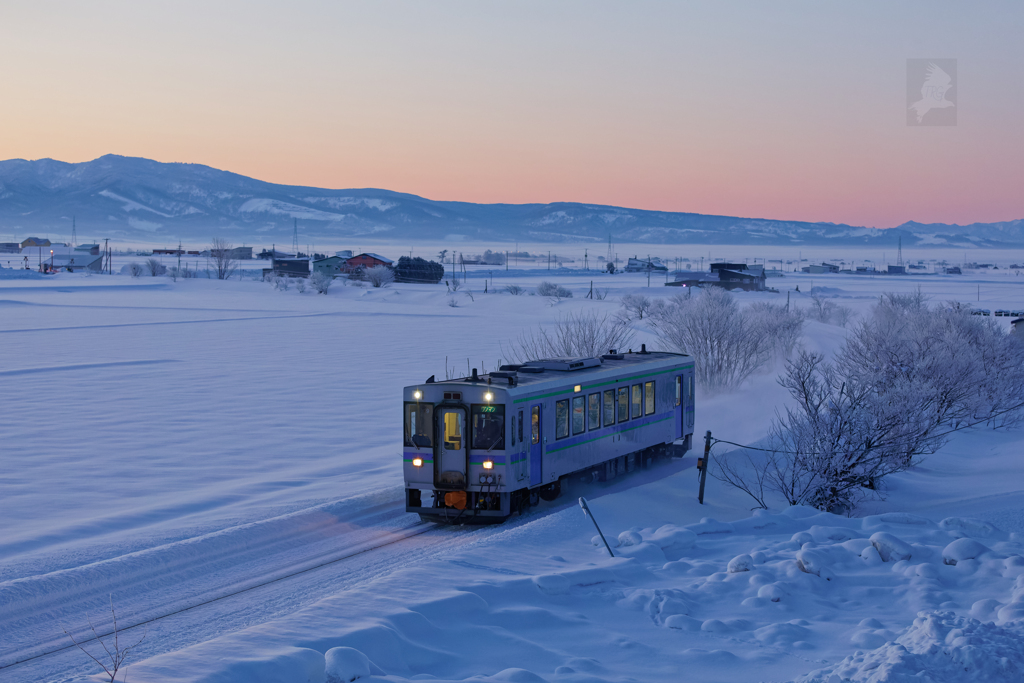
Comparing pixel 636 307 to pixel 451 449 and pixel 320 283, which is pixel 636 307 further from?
pixel 451 449

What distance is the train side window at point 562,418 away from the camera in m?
18.6

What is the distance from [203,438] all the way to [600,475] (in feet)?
41.1

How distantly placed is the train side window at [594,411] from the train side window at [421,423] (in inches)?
150

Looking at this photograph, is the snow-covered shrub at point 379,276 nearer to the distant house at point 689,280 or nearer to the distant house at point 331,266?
the distant house at point 331,266

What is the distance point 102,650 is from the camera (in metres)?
11.3

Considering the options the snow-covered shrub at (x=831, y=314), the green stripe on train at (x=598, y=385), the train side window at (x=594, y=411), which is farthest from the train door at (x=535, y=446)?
the snow-covered shrub at (x=831, y=314)

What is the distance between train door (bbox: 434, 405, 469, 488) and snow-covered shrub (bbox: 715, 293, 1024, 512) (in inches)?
233

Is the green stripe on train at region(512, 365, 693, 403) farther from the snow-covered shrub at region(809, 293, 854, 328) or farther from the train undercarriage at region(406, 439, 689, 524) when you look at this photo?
the snow-covered shrub at region(809, 293, 854, 328)

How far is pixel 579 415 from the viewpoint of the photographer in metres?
19.3

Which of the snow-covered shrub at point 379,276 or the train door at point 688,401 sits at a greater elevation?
the snow-covered shrub at point 379,276

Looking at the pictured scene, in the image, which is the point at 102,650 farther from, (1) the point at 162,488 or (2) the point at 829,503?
(2) the point at 829,503

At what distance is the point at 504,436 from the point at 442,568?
3964 millimetres

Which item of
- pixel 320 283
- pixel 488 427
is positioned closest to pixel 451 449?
pixel 488 427

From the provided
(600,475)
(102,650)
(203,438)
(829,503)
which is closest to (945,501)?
(829,503)
